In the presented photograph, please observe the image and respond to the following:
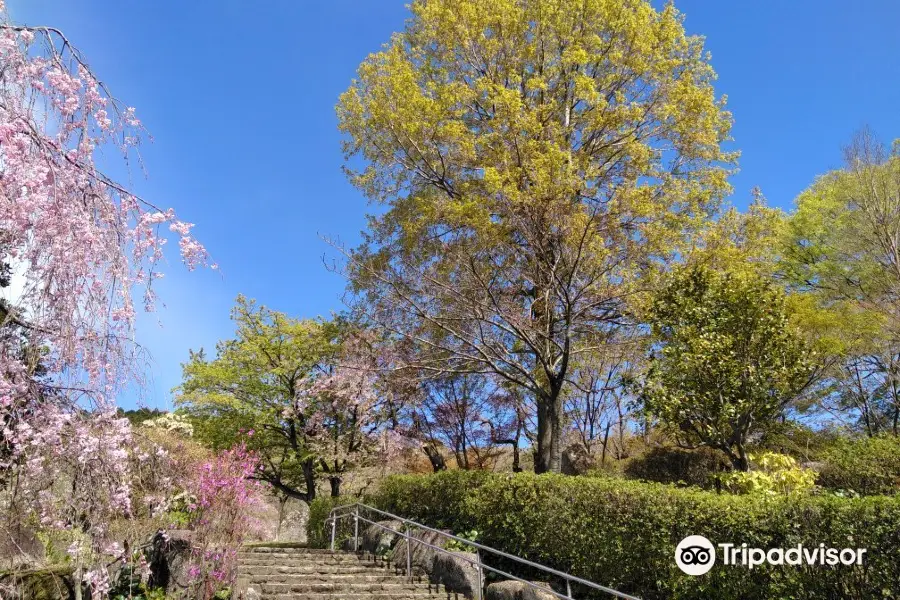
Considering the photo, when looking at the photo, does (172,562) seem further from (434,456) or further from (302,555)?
(434,456)

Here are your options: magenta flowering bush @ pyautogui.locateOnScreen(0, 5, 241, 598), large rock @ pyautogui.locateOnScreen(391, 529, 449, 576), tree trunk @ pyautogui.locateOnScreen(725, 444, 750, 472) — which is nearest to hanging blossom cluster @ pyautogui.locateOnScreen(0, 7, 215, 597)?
magenta flowering bush @ pyautogui.locateOnScreen(0, 5, 241, 598)

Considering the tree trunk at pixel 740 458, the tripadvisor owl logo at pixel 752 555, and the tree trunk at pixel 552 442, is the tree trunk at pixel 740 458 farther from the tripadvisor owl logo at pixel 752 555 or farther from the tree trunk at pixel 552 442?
the tripadvisor owl logo at pixel 752 555

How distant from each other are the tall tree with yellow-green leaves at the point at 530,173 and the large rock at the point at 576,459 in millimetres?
5700

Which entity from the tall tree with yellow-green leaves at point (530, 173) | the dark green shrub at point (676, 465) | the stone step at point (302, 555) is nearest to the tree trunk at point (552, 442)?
the tall tree with yellow-green leaves at point (530, 173)

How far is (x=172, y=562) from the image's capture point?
829 centimetres

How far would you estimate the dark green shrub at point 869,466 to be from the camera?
10.1 metres

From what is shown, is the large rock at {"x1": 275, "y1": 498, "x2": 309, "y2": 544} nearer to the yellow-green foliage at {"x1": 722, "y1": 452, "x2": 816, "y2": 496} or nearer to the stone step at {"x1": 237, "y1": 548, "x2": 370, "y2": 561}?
the stone step at {"x1": 237, "y1": 548, "x2": 370, "y2": 561}

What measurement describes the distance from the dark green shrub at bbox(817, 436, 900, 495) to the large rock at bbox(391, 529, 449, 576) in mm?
6631

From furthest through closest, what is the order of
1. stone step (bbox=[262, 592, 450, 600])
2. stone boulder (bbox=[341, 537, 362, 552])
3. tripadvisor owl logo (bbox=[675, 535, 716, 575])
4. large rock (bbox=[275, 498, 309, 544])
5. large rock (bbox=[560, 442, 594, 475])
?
large rock (bbox=[275, 498, 309, 544]), large rock (bbox=[560, 442, 594, 475]), stone boulder (bbox=[341, 537, 362, 552]), stone step (bbox=[262, 592, 450, 600]), tripadvisor owl logo (bbox=[675, 535, 716, 575])

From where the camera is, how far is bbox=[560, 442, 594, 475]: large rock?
728 inches

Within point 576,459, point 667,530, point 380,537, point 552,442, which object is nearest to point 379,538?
point 380,537

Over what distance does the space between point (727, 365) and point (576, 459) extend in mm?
10647

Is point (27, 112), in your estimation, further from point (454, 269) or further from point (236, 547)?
point (454, 269)

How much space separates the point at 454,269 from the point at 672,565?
7111mm
